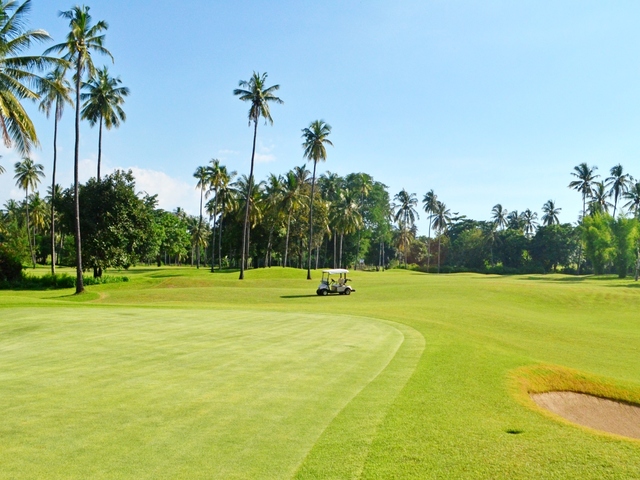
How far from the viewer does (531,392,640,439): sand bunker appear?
1170cm

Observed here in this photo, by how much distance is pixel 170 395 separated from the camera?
9891 mm

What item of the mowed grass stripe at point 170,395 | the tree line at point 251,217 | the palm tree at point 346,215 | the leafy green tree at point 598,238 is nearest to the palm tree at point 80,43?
the tree line at point 251,217

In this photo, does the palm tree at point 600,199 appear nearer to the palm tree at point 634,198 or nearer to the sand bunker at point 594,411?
the palm tree at point 634,198

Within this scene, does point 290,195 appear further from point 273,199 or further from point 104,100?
point 104,100

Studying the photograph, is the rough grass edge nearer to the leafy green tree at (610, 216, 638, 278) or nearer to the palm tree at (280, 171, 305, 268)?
the palm tree at (280, 171, 305, 268)

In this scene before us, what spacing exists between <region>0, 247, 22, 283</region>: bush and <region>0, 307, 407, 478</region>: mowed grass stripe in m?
36.3

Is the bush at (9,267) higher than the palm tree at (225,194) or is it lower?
lower

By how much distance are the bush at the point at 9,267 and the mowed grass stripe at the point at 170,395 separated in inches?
1428

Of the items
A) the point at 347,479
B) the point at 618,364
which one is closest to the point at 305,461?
the point at 347,479

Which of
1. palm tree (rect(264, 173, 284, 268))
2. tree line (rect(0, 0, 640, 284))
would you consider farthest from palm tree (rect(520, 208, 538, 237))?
palm tree (rect(264, 173, 284, 268))

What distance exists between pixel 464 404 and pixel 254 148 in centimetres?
5251

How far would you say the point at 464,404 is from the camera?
1016 cm

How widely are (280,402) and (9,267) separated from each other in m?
50.4

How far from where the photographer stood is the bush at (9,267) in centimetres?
4906
